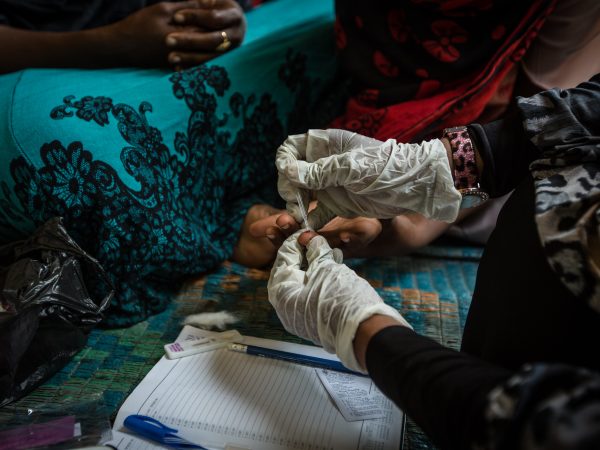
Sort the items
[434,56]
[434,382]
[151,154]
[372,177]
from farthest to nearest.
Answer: [434,56]
[151,154]
[372,177]
[434,382]

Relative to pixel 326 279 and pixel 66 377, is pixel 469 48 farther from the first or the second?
pixel 66 377

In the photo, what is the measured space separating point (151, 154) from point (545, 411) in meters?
0.78

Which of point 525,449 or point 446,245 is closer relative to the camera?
point 525,449

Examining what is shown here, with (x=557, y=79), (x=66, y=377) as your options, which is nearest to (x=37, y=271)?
(x=66, y=377)

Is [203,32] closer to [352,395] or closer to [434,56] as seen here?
[434,56]

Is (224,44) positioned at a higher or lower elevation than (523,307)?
higher

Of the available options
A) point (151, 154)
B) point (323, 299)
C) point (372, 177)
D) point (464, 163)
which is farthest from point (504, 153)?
→ point (151, 154)

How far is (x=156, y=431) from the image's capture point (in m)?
0.64

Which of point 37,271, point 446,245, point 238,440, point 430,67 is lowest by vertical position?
point 446,245

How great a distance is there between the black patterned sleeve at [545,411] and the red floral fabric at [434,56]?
0.71m

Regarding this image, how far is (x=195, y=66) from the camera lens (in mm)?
1089

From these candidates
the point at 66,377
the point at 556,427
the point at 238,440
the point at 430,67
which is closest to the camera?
the point at 556,427

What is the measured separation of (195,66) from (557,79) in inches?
31.0

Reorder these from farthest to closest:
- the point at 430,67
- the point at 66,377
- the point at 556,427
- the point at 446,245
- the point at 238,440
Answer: the point at 446,245 < the point at 430,67 < the point at 66,377 < the point at 238,440 < the point at 556,427
